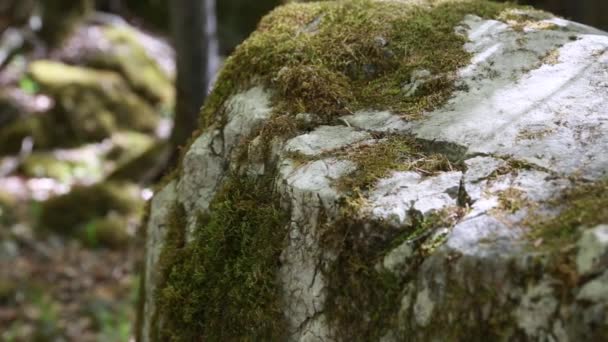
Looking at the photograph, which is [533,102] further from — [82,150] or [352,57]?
[82,150]

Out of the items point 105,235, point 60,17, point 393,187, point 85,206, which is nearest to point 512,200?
point 393,187

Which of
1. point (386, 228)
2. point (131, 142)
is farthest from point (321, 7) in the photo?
point (131, 142)

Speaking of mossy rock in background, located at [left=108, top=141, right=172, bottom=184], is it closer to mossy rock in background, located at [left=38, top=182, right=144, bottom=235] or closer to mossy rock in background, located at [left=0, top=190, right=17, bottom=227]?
mossy rock in background, located at [left=38, top=182, right=144, bottom=235]

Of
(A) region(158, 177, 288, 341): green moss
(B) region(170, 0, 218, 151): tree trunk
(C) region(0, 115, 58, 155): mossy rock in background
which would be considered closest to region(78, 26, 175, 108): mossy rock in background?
(C) region(0, 115, 58, 155): mossy rock in background

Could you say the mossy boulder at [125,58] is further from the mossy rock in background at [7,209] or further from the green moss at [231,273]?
the green moss at [231,273]

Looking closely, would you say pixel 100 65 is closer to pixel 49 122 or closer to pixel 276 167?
pixel 49 122

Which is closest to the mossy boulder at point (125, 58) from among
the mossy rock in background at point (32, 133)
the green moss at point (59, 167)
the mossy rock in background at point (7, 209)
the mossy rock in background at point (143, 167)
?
the mossy rock in background at point (32, 133)
